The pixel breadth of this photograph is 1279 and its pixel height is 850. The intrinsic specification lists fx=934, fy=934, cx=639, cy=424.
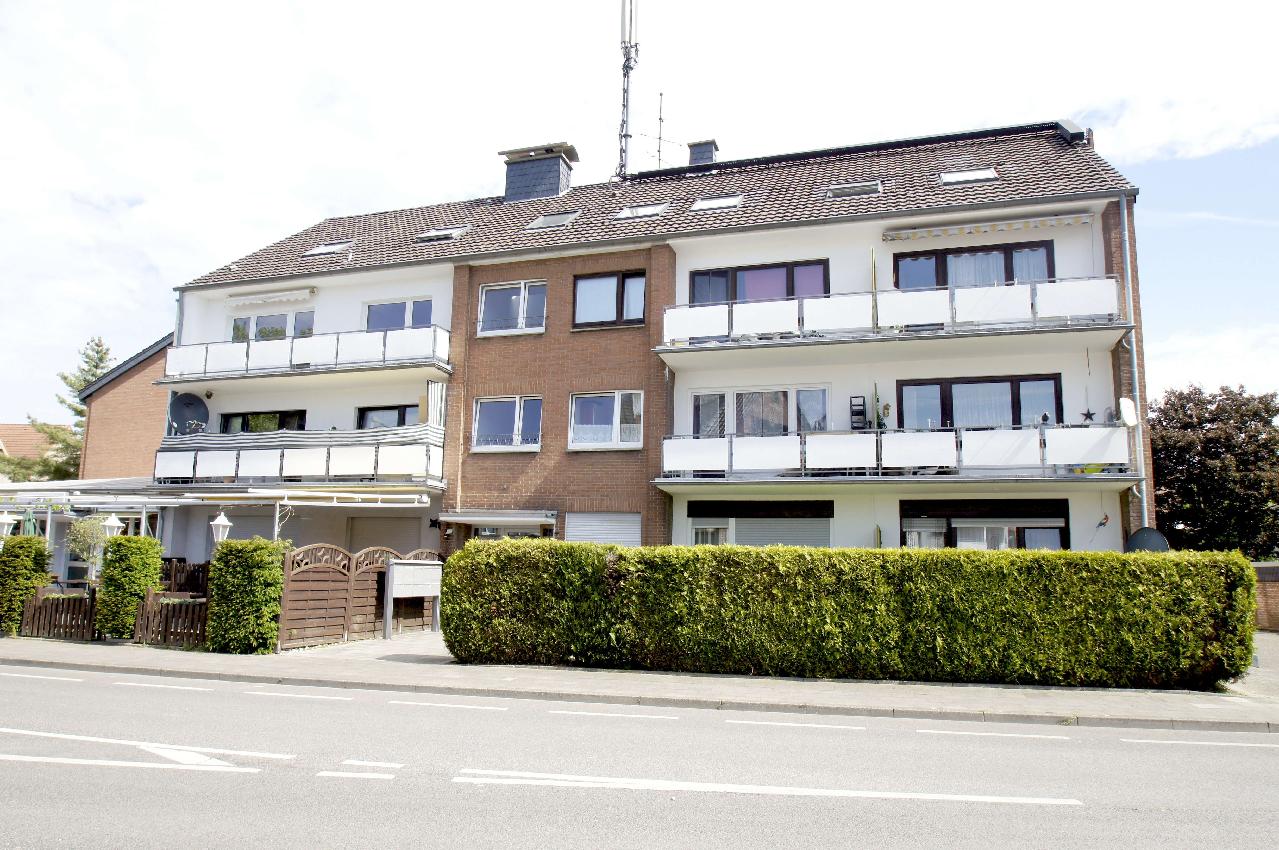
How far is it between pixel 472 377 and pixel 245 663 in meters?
10.4

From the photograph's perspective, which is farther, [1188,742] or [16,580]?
[16,580]

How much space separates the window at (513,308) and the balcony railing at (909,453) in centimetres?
518

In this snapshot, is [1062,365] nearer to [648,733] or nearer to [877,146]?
[877,146]

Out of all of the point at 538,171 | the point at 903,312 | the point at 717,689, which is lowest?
the point at 717,689

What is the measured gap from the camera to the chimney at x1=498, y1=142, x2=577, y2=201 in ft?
91.6

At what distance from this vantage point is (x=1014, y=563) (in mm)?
12766

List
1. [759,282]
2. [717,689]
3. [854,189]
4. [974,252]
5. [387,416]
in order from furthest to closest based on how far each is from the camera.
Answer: [387,416] → [854,189] → [759,282] → [974,252] → [717,689]

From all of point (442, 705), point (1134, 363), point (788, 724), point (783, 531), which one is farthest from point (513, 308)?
point (788, 724)

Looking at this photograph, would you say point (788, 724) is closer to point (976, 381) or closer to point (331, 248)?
point (976, 381)

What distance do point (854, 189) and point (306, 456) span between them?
14.8 metres

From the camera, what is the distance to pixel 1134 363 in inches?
716

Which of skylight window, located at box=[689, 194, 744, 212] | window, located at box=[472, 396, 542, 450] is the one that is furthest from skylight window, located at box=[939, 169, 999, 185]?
window, located at box=[472, 396, 542, 450]

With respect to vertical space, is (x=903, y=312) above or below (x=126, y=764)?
above

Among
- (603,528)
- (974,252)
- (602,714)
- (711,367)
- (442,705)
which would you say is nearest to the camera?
(602,714)
